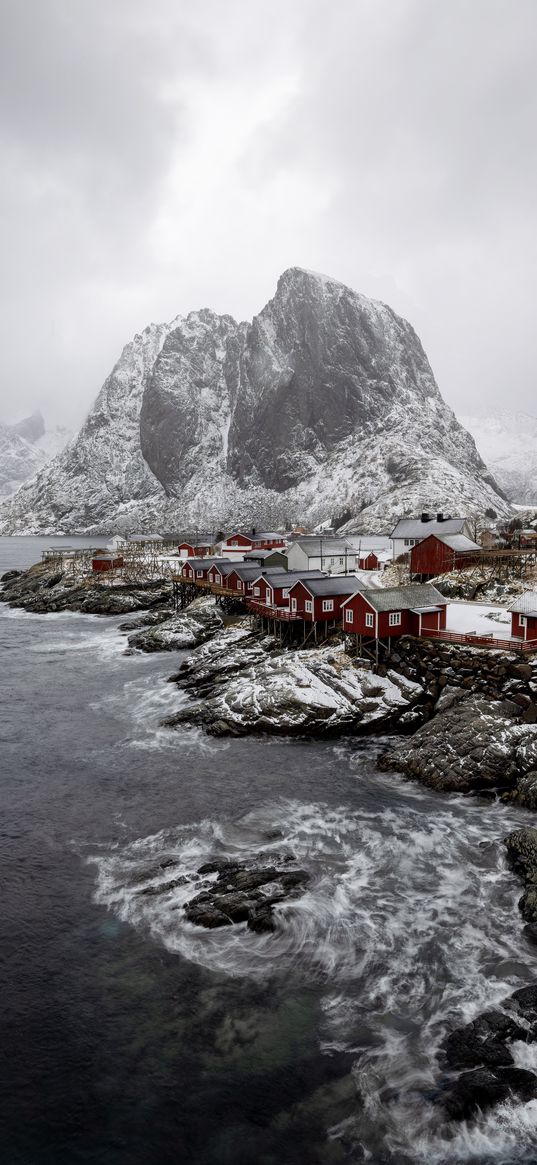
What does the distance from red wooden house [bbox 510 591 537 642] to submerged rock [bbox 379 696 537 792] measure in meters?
6.73

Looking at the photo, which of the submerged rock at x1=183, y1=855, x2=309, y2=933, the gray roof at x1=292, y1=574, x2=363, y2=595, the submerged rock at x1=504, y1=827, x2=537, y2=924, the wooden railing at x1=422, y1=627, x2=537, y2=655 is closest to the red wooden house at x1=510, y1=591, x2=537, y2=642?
the wooden railing at x1=422, y1=627, x2=537, y2=655

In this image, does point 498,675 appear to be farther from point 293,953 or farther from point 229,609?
point 229,609

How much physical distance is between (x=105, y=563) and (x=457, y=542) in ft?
205

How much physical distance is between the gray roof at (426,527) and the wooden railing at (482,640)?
99.2ft

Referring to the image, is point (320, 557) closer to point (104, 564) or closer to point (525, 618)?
point (525, 618)

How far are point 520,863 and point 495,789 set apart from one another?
673cm

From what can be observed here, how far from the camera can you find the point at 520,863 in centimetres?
2302

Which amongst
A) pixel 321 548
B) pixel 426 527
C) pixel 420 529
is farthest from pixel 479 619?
pixel 420 529

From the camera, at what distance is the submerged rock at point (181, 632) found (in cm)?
6009

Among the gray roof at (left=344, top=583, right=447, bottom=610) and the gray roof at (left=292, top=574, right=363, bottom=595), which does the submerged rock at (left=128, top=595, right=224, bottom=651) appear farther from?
the gray roof at (left=344, top=583, right=447, bottom=610)

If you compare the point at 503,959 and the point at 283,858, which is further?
the point at 283,858

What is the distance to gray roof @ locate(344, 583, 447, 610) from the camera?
42344 millimetres

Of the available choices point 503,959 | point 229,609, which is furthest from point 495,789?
point 229,609

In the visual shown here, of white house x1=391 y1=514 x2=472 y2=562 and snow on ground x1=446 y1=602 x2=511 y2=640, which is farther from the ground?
white house x1=391 y1=514 x2=472 y2=562
